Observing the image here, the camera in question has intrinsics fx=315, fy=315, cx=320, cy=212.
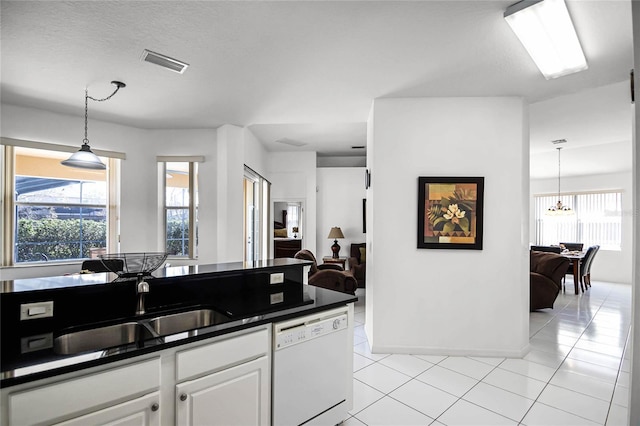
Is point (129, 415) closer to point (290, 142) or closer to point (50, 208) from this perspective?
point (50, 208)

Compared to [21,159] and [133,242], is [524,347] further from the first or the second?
[21,159]

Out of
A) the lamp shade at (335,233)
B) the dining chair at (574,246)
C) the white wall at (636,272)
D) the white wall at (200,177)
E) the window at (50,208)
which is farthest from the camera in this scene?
the dining chair at (574,246)

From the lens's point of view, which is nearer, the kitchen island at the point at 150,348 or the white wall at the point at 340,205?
the kitchen island at the point at 150,348

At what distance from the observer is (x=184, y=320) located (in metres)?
1.93

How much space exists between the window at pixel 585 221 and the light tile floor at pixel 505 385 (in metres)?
4.80

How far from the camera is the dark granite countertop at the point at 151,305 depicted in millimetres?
1218

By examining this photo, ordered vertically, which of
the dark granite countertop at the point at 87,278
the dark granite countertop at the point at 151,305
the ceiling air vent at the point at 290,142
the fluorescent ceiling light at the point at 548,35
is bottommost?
the dark granite countertop at the point at 151,305

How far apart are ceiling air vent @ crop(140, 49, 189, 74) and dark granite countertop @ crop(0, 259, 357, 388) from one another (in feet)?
5.55

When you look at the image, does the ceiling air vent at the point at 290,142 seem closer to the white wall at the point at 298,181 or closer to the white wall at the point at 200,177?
the white wall at the point at 298,181

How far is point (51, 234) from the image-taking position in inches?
156

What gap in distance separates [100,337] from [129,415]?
20.5 inches

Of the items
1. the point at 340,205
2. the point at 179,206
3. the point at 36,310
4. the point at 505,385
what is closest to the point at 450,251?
the point at 505,385

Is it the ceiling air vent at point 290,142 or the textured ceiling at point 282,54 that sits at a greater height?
the ceiling air vent at point 290,142

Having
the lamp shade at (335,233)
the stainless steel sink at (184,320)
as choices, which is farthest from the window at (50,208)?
the lamp shade at (335,233)
